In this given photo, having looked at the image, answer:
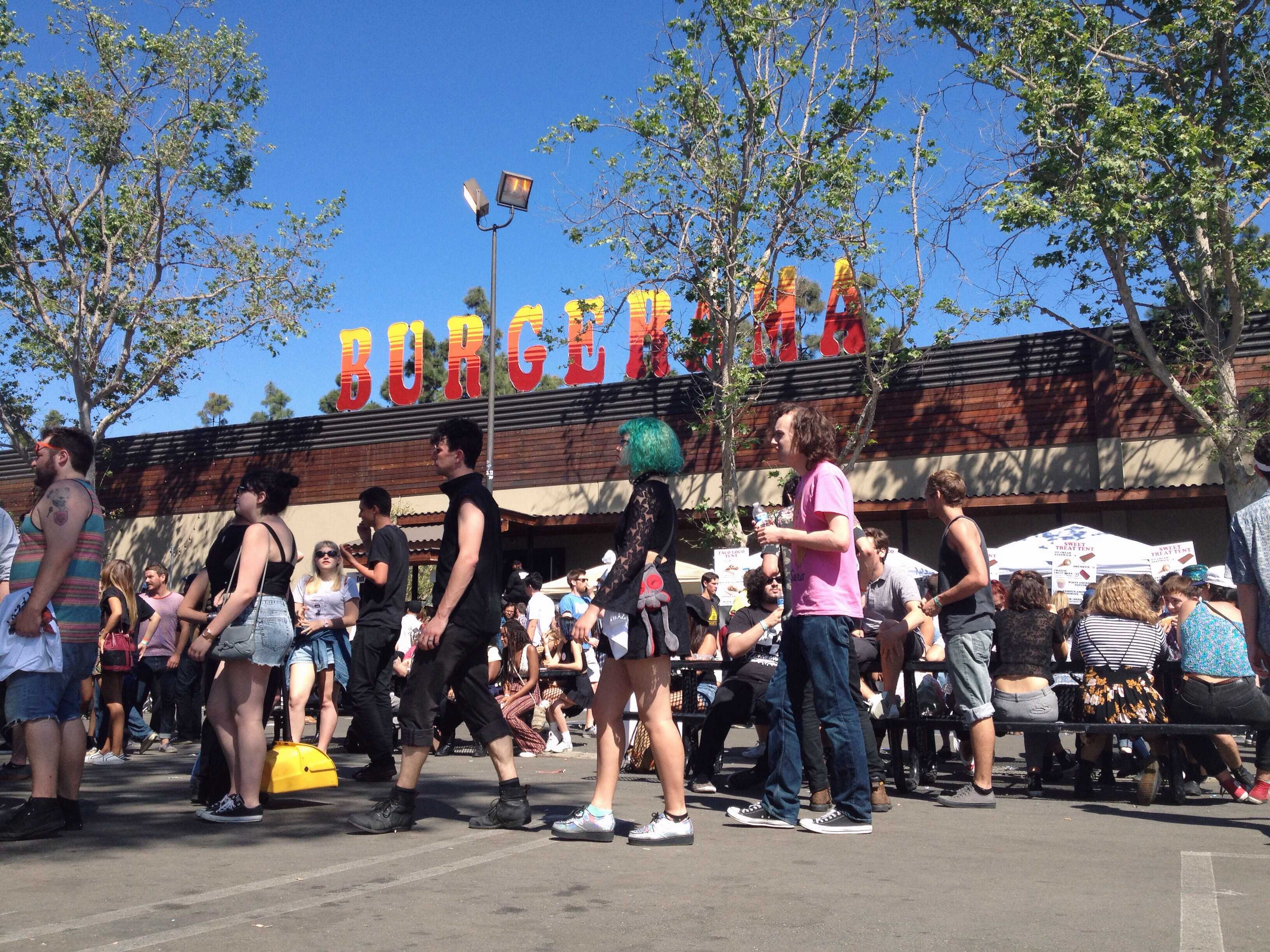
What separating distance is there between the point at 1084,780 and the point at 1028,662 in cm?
95

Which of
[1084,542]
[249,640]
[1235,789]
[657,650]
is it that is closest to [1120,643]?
[1235,789]

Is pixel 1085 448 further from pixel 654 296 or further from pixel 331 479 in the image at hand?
pixel 331 479

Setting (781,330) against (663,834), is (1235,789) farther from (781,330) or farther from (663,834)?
(781,330)

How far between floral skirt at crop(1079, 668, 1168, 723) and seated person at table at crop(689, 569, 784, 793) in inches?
78.2

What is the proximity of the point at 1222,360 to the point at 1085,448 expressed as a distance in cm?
316

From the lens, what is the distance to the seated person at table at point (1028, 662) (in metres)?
7.33

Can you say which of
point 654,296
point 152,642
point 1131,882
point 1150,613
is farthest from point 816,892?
point 654,296

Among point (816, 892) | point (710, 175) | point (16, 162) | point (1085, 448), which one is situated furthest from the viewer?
point (16, 162)

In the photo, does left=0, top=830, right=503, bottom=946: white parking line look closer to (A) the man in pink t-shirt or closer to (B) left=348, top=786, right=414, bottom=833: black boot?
(B) left=348, top=786, right=414, bottom=833: black boot

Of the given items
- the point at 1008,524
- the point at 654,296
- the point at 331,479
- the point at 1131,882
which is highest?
the point at 654,296

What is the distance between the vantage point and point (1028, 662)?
291 inches

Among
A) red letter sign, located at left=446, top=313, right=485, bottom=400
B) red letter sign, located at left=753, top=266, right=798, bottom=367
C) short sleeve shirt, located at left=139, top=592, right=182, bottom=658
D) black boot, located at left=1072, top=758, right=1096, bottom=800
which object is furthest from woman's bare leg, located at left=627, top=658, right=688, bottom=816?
red letter sign, located at left=446, top=313, right=485, bottom=400

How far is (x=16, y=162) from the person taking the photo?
78.4ft

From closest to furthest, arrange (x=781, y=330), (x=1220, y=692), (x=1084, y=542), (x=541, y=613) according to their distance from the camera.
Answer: (x=1220, y=692) → (x=541, y=613) → (x=1084, y=542) → (x=781, y=330)
